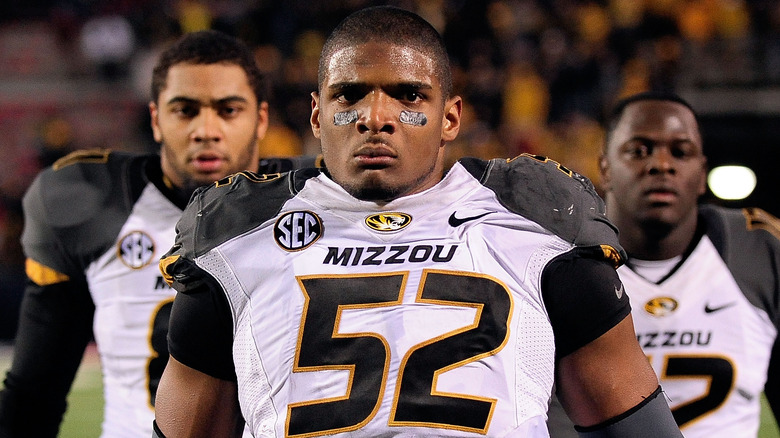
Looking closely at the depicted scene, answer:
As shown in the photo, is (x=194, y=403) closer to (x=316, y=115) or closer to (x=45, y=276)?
(x=316, y=115)

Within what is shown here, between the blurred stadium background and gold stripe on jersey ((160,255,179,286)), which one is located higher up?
the blurred stadium background

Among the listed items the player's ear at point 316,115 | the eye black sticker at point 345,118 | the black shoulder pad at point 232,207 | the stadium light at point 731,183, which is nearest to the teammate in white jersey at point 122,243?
the player's ear at point 316,115

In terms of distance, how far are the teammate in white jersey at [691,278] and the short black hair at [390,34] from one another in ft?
5.20

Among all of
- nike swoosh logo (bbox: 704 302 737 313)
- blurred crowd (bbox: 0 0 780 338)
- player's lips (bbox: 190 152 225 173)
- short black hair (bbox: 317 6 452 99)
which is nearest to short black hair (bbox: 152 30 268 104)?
player's lips (bbox: 190 152 225 173)

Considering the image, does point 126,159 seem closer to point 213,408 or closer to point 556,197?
point 213,408

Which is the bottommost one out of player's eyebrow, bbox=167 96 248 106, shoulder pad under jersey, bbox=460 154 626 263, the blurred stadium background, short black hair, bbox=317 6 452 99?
shoulder pad under jersey, bbox=460 154 626 263

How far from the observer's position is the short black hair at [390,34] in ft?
6.81

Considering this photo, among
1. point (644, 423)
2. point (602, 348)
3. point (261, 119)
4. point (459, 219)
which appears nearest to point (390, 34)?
point (459, 219)

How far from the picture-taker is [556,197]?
2.08 meters

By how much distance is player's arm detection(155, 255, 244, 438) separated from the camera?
2.05m

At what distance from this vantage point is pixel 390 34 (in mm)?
2068

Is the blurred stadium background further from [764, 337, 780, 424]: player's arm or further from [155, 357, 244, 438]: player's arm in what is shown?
[155, 357, 244, 438]: player's arm

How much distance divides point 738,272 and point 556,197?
1.75 m

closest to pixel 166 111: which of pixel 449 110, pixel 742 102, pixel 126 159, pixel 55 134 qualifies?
pixel 126 159
